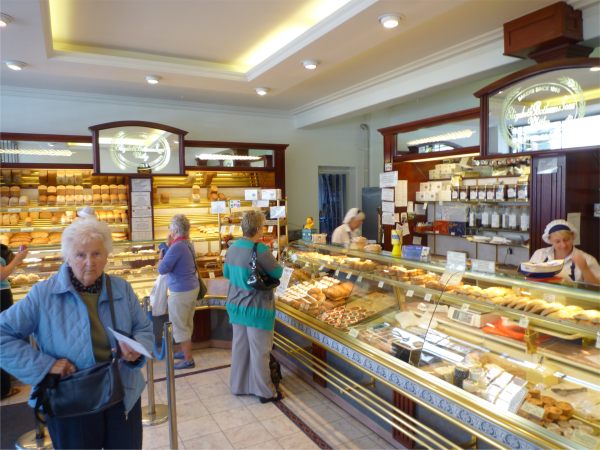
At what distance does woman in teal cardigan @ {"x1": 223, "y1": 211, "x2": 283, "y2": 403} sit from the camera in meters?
3.77

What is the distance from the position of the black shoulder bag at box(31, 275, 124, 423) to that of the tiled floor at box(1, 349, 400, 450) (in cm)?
151

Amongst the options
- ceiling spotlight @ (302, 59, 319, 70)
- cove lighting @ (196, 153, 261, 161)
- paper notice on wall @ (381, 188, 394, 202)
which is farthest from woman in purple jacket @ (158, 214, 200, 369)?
paper notice on wall @ (381, 188, 394, 202)

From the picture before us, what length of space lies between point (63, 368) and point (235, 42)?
13.7ft

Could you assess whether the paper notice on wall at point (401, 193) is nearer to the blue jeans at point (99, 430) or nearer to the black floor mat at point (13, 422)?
the black floor mat at point (13, 422)

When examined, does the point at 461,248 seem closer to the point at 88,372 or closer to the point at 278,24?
the point at 278,24

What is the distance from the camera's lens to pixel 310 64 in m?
5.12

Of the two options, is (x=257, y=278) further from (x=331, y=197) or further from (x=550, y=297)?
(x=331, y=197)

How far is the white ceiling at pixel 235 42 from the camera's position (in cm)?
396

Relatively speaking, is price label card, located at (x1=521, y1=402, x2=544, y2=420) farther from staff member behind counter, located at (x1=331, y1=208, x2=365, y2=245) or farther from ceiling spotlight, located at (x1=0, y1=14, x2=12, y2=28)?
ceiling spotlight, located at (x1=0, y1=14, x2=12, y2=28)

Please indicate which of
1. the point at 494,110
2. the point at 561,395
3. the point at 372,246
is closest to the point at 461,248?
the point at 494,110

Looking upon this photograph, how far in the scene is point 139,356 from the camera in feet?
7.03

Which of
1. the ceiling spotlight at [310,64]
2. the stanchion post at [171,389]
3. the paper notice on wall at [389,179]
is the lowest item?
the stanchion post at [171,389]

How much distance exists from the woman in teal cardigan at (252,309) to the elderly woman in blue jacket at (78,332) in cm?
158

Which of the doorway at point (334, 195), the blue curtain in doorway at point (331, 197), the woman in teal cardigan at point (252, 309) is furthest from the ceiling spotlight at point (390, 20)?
the blue curtain in doorway at point (331, 197)
